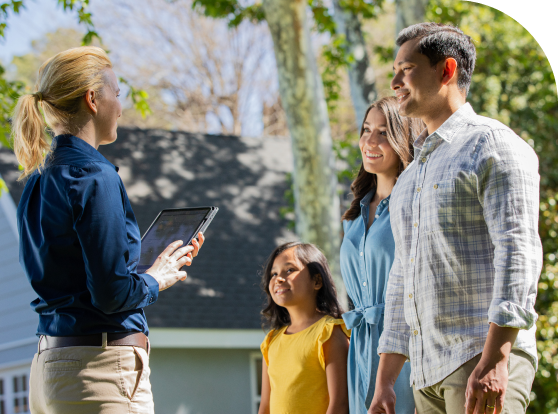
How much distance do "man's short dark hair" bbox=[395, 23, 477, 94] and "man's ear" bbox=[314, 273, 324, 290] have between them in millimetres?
1710

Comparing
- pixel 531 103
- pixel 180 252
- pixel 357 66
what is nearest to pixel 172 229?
pixel 180 252

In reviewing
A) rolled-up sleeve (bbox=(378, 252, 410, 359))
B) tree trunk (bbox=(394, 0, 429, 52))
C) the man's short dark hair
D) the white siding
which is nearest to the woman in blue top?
rolled-up sleeve (bbox=(378, 252, 410, 359))

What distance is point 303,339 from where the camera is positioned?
362 centimetres

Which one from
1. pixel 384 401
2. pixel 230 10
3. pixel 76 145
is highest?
pixel 230 10

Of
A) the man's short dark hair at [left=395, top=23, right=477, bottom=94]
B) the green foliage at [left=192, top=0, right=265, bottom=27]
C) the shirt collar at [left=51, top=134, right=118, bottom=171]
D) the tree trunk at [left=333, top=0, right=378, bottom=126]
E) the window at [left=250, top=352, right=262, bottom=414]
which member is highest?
the green foliage at [left=192, top=0, right=265, bottom=27]

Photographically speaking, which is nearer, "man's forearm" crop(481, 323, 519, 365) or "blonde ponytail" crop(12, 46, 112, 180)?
"man's forearm" crop(481, 323, 519, 365)

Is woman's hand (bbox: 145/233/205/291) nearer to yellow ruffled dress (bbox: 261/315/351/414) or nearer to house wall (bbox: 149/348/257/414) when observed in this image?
yellow ruffled dress (bbox: 261/315/351/414)

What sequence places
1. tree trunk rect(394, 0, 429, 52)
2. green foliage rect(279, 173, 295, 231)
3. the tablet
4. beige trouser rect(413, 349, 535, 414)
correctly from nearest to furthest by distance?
1. beige trouser rect(413, 349, 535, 414)
2. the tablet
3. tree trunk rect(394, 0, 429, 52)
4. green foliage rect(279, 173, 295, 231)

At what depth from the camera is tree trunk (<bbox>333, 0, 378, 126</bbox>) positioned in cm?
868

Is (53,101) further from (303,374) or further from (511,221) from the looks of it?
(303,374)

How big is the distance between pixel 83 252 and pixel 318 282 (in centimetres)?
198

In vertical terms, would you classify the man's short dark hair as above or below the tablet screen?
above

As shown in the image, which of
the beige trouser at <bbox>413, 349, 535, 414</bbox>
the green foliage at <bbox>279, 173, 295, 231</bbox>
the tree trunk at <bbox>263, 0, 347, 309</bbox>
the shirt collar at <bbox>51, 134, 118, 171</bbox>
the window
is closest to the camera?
the beige trouser at <bbox>413, 349, 535, 414</bbox>

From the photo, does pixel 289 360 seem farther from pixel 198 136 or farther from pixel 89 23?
pixel 198 136
